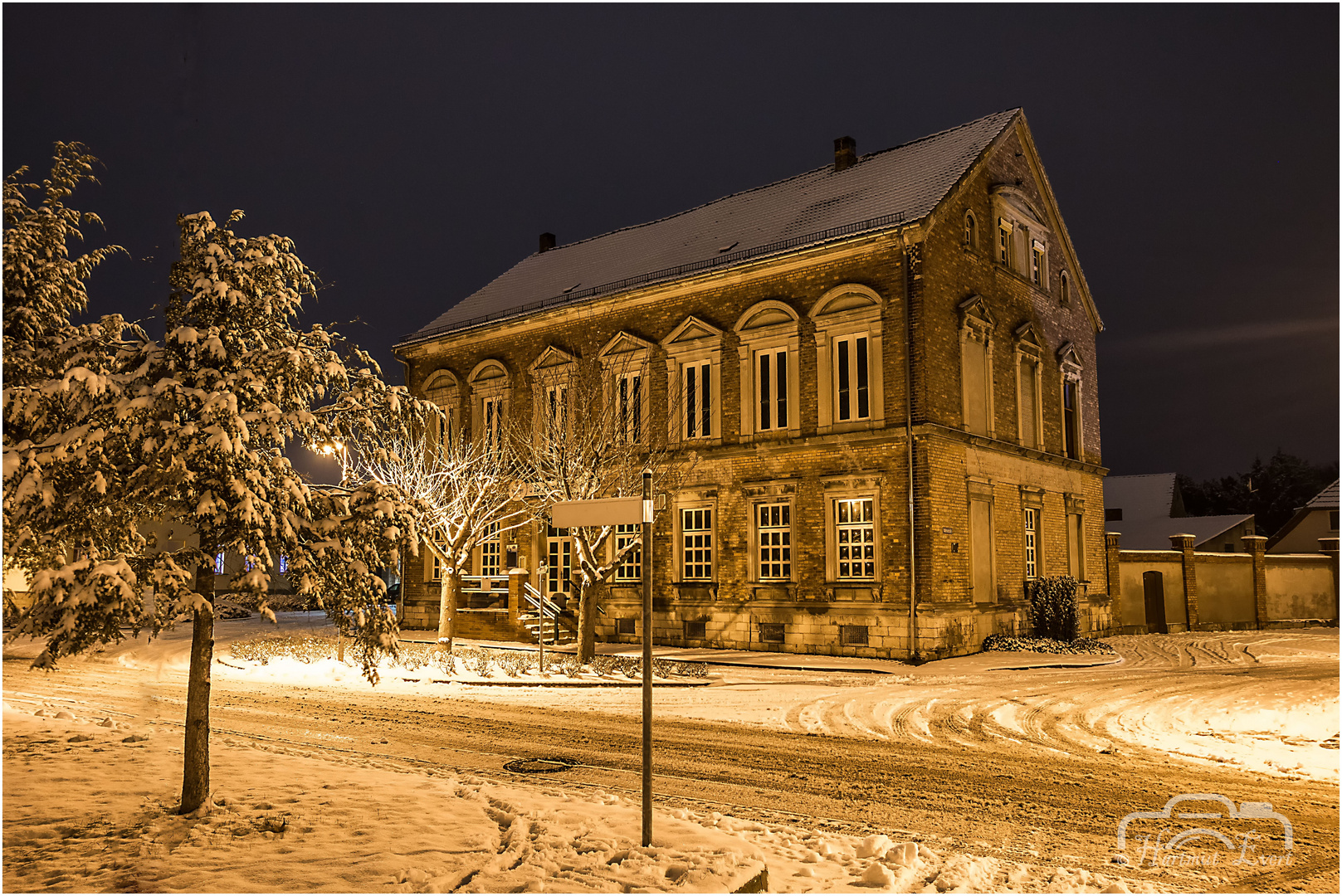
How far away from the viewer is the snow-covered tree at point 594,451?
2028 cm

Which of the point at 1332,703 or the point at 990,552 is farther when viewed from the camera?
the point at 990,552

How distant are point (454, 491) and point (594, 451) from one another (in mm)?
6721

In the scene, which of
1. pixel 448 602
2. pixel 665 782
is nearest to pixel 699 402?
pixel 448 602

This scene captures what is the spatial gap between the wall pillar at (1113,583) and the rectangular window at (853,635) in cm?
1089

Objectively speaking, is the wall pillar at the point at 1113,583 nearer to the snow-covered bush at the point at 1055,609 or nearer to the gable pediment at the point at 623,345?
the snow-covered bush at the point at 1055,609

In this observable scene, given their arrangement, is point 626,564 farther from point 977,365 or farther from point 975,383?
point 977,365

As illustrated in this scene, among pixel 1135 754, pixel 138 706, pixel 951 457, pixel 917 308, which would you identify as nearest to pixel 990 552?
pixel 951 457

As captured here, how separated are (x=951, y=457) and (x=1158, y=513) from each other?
38.3 metres

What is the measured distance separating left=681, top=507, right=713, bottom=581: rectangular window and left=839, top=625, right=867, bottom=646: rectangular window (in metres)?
4.17

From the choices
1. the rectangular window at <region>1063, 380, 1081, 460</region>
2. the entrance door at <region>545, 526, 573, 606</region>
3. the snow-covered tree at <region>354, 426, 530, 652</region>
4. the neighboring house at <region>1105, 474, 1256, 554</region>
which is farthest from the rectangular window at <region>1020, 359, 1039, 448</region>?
the neighboring house at <region>1105, 474, 1256, 554</region>

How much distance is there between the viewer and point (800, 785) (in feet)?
29.5

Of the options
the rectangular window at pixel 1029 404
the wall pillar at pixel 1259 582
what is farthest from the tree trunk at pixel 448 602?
the wall pillar at pixel 1259 582

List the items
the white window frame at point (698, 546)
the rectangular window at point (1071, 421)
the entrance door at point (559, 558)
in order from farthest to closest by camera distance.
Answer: the entrance door at point (559, 558)
the rectangular window at point (1071, 421)
the white window frame at point (698, 546)

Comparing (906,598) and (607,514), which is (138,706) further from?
(906,598)
